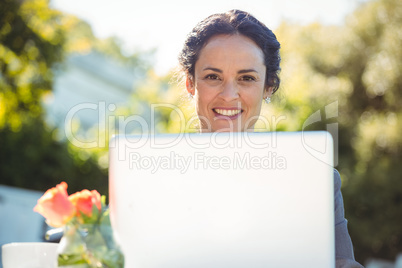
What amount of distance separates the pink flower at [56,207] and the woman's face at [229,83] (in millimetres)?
1048

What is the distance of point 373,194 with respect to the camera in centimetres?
779

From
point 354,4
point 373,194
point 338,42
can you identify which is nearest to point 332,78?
point 338,42

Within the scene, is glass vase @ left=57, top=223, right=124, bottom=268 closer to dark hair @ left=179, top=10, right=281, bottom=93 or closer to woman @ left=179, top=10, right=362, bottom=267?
woman @ left=179, top=10, right=362, bottom=267

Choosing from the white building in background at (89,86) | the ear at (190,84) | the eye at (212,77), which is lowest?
the eye at (212,77)

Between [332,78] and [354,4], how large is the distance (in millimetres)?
1495

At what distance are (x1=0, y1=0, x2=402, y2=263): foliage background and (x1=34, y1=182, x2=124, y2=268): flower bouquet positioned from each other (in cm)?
576

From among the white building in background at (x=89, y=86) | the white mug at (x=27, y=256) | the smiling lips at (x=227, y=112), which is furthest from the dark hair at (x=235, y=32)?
the white building in background at (x=89, y=86)

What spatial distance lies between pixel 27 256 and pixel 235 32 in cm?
123

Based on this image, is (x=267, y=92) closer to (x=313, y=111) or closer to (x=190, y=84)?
(x=190, y=84)

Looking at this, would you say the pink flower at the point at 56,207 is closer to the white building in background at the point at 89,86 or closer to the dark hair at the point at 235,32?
the dark hair at the point at 235,32

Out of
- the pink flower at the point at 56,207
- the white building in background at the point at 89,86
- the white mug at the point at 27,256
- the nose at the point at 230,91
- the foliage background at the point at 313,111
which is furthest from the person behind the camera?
the white building in background at the point at 89,86

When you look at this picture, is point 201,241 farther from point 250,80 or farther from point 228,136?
point 250,80

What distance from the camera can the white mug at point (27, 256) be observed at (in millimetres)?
1168

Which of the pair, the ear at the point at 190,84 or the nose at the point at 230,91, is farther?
the ear at the point at 190,84
